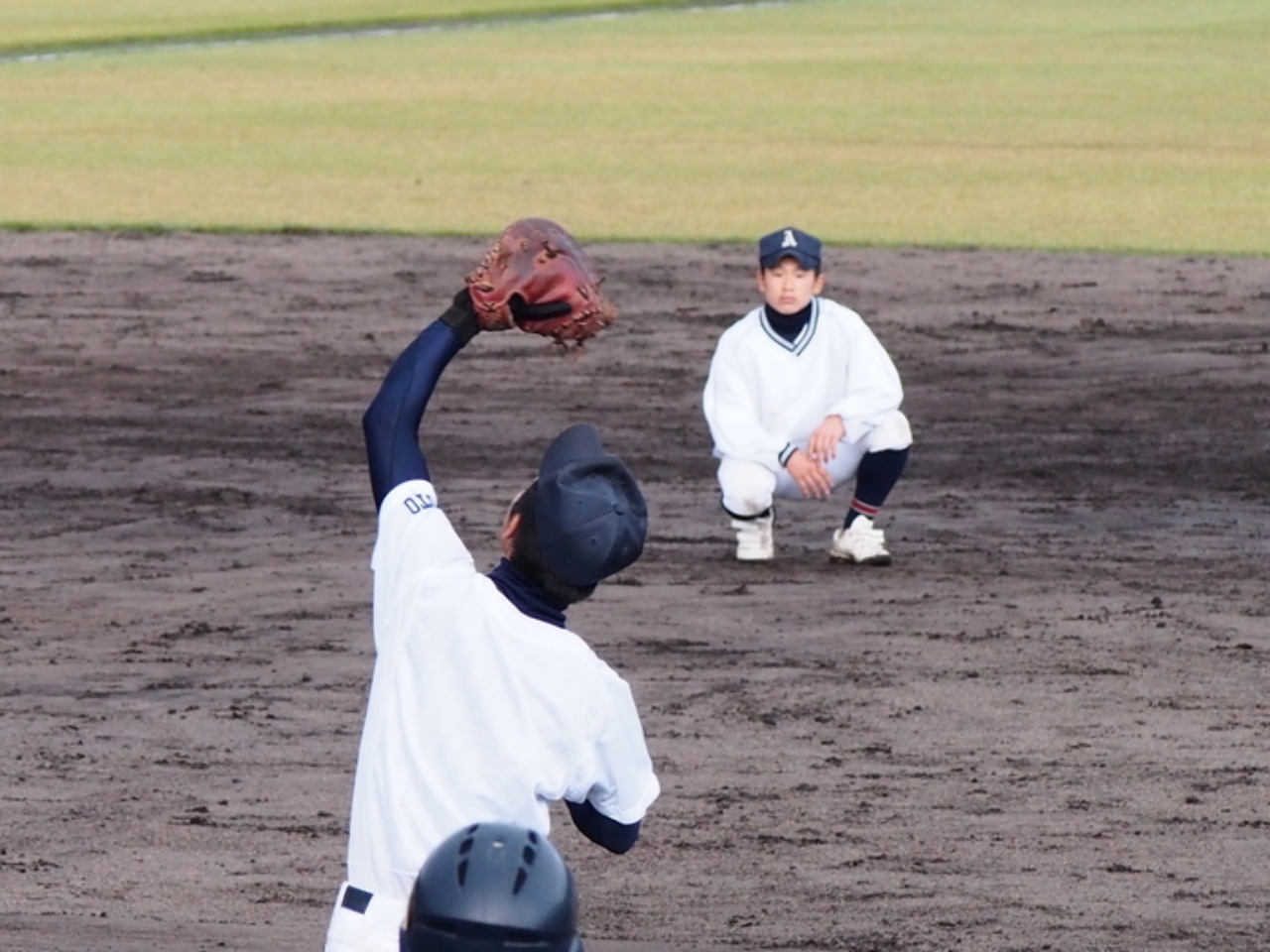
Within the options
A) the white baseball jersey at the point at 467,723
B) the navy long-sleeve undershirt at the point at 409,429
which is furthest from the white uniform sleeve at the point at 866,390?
the white baseball jersey at the point at 467,723

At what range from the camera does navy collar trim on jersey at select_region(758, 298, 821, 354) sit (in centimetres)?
893

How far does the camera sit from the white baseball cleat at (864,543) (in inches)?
348

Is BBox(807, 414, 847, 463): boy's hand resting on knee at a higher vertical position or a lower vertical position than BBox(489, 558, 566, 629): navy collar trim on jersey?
higher

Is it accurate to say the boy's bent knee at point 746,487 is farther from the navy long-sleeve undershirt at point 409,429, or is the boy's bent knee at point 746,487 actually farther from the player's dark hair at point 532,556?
the player's dark hair at point 532,556

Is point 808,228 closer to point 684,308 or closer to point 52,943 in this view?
point 684,308

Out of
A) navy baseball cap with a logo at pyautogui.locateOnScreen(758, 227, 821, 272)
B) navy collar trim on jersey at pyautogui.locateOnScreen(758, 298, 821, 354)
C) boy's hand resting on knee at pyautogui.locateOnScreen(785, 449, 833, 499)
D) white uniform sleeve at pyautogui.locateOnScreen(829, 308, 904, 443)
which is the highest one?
navy baseball cap with a logo at pyautogui.locateOnScreen(758, 227, 821, 272)

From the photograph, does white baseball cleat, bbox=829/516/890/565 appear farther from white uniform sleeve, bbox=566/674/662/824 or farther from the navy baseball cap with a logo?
white uniform sleeve, bbox=566/674/662/824

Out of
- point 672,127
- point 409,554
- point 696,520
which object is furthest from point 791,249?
point 672,127

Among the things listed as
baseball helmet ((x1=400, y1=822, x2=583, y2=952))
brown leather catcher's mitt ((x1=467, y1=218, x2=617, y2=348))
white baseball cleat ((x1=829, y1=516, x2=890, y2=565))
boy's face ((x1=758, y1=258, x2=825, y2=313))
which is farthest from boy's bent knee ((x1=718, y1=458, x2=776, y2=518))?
baseball helmet ((x1=400, y1=822, x2=583, y2=952))

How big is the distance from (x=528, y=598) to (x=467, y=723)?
19 centimetres

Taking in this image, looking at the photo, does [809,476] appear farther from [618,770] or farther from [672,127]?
[672,127]

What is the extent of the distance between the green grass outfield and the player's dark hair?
13076 millimetres

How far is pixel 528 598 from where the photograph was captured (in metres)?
3.46

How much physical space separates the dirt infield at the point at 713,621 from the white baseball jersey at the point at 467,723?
6.24 feet
